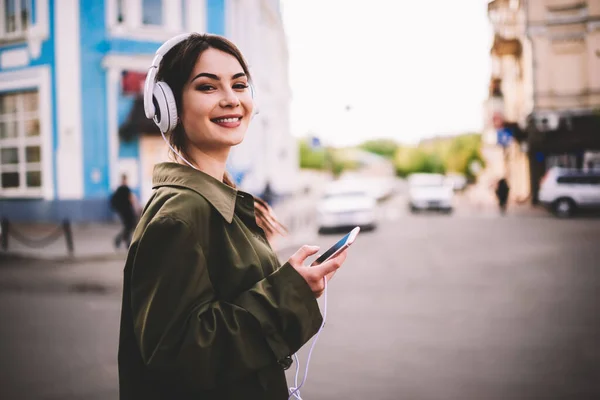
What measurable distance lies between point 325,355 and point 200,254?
3702mm

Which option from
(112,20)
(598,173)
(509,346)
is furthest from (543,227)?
(112,20)

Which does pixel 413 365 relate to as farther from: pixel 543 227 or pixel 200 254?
pixel 543 227

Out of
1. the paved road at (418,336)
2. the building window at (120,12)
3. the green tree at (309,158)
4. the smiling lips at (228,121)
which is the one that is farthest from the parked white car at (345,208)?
the green tree at (309,158)

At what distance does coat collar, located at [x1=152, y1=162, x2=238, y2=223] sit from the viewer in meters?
1.30

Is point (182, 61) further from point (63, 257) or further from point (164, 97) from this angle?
point (63, 257)

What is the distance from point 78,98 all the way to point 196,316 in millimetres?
14846

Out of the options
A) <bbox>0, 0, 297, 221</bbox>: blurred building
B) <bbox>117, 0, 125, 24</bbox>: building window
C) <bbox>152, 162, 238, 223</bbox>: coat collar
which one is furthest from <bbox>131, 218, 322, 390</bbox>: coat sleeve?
<bbox>117, 0, 125, 24</bbox>: building window

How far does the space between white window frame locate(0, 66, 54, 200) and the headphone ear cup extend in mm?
13346

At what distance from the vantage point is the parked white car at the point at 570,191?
18.0 m

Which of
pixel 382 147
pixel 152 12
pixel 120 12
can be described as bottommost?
pixel 120 12

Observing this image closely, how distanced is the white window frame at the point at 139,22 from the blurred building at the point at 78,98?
1.2 inches

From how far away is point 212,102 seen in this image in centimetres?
140

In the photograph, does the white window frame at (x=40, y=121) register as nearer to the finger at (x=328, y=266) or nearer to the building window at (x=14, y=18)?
the building window at (x=14, y=18)

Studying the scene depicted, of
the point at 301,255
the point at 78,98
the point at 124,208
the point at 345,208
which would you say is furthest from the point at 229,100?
the point at 345,208
